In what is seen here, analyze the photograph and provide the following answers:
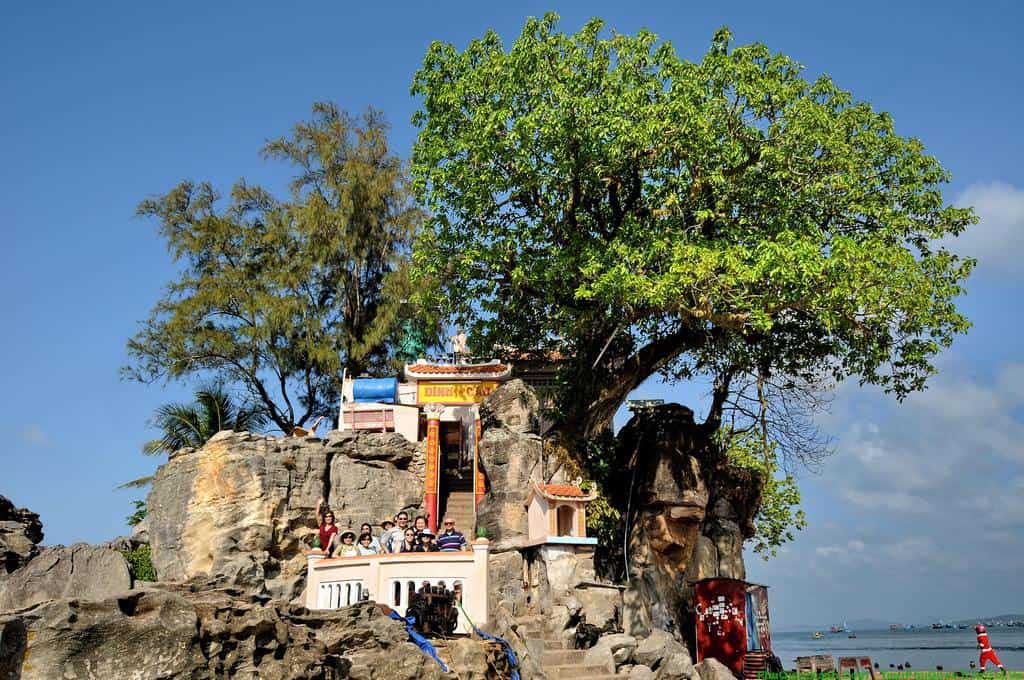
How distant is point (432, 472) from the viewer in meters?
20.3

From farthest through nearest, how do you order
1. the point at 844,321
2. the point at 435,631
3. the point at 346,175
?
the point at 346,175, the point at 844,321, the point at 435,631

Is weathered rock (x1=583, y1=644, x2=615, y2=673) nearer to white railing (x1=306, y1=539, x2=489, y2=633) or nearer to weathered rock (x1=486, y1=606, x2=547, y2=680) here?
weathered rock (x1=486, y1=606, x2=547, y2=680)

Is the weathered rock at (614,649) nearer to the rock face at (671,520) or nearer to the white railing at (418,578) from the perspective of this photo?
the white railing at (418,578)

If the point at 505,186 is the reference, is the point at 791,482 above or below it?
below

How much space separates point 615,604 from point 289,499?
8.02 m

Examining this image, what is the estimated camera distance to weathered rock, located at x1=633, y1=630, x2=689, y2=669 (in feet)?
43.2

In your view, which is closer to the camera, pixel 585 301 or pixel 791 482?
pixel 585 301

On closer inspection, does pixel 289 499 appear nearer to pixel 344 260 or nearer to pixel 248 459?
pixel 248 459

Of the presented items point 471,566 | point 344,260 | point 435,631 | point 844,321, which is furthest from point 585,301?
point 344,260

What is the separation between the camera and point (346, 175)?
24.1 m

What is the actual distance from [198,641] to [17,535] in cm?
1117

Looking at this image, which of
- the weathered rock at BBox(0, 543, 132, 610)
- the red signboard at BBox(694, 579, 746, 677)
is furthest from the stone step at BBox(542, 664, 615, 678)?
the weathered rock at BBox(0, 543, 132, 610)

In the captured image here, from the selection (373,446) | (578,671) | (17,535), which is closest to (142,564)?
(17,535)

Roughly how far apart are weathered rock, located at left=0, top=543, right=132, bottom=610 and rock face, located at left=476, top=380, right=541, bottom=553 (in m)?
6.33
